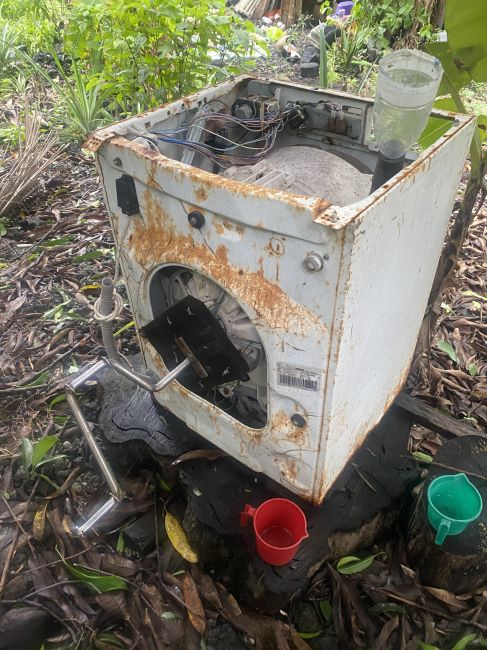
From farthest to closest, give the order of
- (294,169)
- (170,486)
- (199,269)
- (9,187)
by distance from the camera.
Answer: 1. (9,187)
2. (170,486)
3. (294,169)
4. (199,269)

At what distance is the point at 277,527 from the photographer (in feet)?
5.12

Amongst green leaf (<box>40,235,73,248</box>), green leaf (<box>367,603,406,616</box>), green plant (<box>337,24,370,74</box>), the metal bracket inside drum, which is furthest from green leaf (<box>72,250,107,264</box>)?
green plant (<box>337,24,370,74</box>)

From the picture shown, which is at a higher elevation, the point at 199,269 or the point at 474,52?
the point at 474,52

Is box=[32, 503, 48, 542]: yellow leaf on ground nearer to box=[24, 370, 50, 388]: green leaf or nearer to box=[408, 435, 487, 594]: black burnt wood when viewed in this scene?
box=[24, 370, 50, 388]: green leaf

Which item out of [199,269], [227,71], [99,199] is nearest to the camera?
[199,269]

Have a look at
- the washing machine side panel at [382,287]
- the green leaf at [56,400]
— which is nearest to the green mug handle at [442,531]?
the washing machine side panel at [382,287]

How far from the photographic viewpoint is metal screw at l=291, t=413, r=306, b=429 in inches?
50.4

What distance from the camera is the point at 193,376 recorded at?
154 cm

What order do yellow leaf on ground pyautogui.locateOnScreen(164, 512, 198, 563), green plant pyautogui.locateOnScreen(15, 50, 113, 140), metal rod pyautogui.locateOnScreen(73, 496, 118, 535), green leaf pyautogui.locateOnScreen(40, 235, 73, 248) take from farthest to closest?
green plant pyautogui.locateOnScreen(15, 50, 113, 140), green leaf pyautogui.locateOnScreen(40, 235, 73, 248), yellow leaf on ground pyautogui.locateOnScreen(164, 512, 198, 563), metal rod pyautogui.locateOnScreen(73, 496, 118, 535)

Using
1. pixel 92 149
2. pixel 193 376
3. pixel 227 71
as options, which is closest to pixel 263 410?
pixel 193 376

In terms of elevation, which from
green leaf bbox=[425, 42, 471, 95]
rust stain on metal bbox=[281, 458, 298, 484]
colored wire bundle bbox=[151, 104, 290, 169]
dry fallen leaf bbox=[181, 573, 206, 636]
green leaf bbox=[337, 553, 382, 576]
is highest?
green leaf bbox=[425, 42, 471, 95]

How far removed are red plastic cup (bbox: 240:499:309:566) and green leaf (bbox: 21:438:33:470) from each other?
0.87m

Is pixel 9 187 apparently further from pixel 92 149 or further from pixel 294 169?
pixel 294 169

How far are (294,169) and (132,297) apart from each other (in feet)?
2.07
